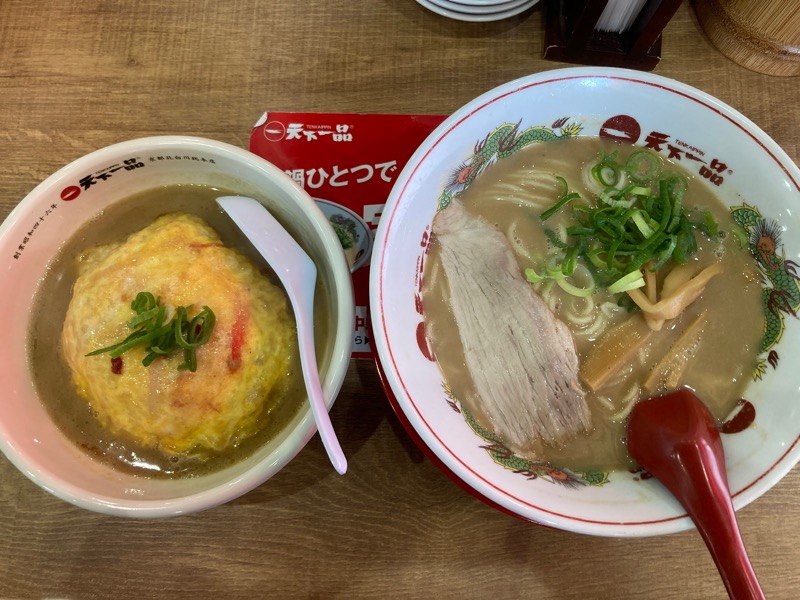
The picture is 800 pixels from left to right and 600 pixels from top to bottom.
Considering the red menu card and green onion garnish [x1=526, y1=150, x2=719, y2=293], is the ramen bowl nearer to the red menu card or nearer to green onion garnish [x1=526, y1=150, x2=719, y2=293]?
green onion garnish [x1=526, y1=150, x2=719, y2=293]

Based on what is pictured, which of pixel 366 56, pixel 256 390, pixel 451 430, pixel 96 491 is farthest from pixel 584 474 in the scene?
pixel 366 56

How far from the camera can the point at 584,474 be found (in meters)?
1.14

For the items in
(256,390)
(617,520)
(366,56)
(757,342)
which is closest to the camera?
(617,520)

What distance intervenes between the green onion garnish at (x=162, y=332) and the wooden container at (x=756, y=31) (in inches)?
62.6

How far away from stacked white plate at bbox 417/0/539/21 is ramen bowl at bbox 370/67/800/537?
1.54 feet

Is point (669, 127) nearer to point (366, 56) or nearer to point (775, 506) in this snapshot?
point (366, 56)

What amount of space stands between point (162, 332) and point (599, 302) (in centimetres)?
96

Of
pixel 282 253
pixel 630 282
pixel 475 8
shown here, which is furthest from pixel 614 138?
pixel 282 253

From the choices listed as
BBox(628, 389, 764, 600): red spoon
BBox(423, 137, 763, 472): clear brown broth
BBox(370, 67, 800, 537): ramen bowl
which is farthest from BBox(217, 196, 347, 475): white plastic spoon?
BBox(628, 389, 764, 600): red spoon

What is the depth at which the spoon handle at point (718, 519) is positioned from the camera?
0.94 metres

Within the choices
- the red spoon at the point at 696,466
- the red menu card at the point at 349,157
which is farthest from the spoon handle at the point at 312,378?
the red spoon at the point at 696,466

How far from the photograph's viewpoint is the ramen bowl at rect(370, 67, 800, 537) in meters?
1.03

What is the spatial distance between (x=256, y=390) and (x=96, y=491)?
1.13 ft

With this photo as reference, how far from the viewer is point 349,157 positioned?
144 centimetres
